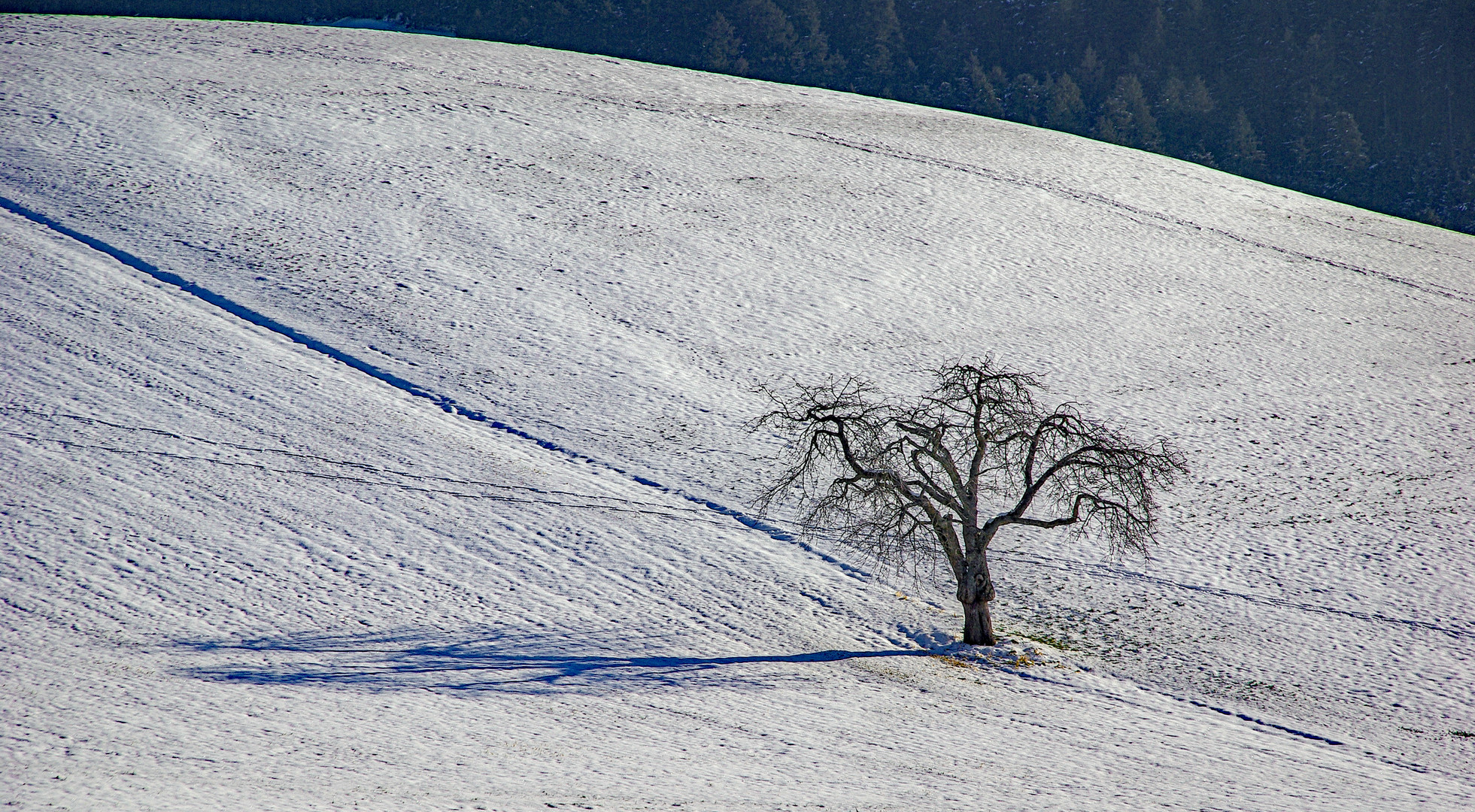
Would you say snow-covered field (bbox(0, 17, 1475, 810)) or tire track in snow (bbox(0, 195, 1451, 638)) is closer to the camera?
snow-covered field (bbox(0, 17, 1475, 810))

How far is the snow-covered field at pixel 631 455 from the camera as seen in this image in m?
7.71

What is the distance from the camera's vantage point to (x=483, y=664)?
8898 mm

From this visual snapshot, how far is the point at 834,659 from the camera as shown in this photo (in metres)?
9.60

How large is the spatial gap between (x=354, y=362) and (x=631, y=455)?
4485 millimetres

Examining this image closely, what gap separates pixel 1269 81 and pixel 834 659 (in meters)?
74.2

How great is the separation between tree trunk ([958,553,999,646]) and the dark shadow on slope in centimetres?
76

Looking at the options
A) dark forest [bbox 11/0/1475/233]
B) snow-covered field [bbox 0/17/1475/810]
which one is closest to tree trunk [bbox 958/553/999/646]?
snow-covered field [bbox 0/17/1475/810]

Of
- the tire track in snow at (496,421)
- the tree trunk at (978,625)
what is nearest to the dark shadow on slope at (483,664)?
the tree trunk at (978,625)

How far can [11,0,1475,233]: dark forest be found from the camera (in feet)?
Answer: 211

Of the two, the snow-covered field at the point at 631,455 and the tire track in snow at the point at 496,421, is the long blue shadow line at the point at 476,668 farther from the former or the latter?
the tire track in snow at the point at 496,421

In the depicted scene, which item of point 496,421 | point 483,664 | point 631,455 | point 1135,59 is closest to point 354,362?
point 496,421

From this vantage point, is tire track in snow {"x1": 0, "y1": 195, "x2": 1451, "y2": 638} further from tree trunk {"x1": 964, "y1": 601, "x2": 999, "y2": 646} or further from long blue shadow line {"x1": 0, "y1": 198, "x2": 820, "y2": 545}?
tree trunk {"x1": 964, "y1": 601, "x2": 999, "y2": 646}

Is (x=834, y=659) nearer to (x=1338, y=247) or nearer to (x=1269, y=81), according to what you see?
(x=1338, y=247)

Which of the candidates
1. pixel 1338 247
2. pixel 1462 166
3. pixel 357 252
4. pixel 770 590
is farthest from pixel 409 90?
pixel 1462 166
